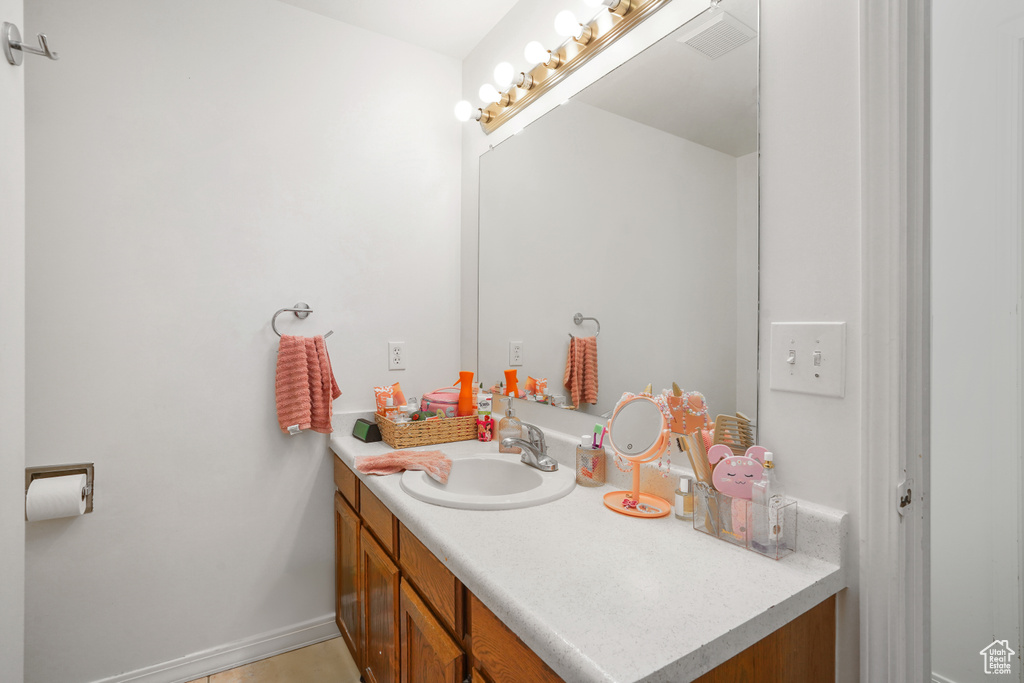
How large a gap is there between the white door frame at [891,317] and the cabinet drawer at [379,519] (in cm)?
Result: 100

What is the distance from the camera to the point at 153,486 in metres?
1.59

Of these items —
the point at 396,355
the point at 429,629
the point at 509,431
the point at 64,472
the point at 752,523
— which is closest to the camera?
the point at 752,523

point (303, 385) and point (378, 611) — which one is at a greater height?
point (303, 385)

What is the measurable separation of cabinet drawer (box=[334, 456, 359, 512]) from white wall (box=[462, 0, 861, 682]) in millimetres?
1252

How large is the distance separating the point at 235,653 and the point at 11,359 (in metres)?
1.24

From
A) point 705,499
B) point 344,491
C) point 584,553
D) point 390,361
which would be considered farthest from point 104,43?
point 705,499

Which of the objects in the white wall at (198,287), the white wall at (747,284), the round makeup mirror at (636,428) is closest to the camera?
the white wall at (747,284)

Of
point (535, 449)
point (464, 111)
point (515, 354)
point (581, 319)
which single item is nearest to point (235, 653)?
point (535, 449)

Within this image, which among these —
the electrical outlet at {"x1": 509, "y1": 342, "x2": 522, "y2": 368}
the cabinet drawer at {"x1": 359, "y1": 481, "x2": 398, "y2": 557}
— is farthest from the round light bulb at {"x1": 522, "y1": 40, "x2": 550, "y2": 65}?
the cabinet drawer at {"x1": 359, "y1": 481, "x2": 398, "y2": 557}

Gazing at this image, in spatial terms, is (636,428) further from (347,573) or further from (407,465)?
(347,573)

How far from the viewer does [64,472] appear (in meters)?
1.46

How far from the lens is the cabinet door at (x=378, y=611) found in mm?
1259

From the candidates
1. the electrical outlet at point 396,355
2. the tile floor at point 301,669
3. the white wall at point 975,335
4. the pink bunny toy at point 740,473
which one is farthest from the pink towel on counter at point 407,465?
the white wall at point 975,335

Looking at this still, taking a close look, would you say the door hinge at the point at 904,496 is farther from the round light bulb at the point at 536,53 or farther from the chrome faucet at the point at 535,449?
the round light bulb at the point at 536,53
